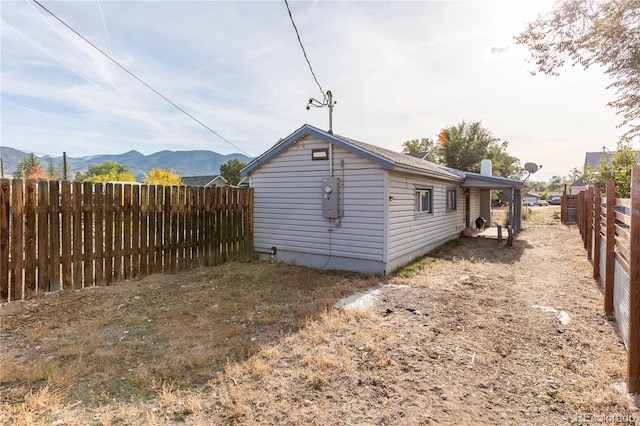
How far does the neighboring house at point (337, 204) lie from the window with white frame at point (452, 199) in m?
2.66

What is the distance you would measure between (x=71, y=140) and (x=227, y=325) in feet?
98.7

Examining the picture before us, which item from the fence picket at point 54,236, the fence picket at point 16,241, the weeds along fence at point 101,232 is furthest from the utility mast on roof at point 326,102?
the fence picket at point 16,241

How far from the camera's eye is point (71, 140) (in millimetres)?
25922

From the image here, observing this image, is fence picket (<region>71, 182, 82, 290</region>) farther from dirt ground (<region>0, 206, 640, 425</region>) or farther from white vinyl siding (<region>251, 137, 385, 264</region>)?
white vinyl siding (<region>251, 137, 385, 264</region>)

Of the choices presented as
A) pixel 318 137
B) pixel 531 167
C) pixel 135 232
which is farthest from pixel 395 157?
pixel 531 167

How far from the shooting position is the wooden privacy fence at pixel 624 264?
105 inches

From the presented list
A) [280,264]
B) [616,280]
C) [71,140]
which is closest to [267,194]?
[280,264]

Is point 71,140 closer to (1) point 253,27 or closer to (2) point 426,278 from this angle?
(1) point 253,27

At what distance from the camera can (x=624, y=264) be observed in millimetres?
3701

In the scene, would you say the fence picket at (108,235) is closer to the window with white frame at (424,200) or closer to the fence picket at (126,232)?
the fence picket at (126,232)

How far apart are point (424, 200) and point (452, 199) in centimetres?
327

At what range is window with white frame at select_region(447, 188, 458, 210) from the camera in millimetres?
12098

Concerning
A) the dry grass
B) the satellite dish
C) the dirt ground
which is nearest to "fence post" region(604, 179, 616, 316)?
the dirt ground

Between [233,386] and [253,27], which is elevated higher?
[253,27]
